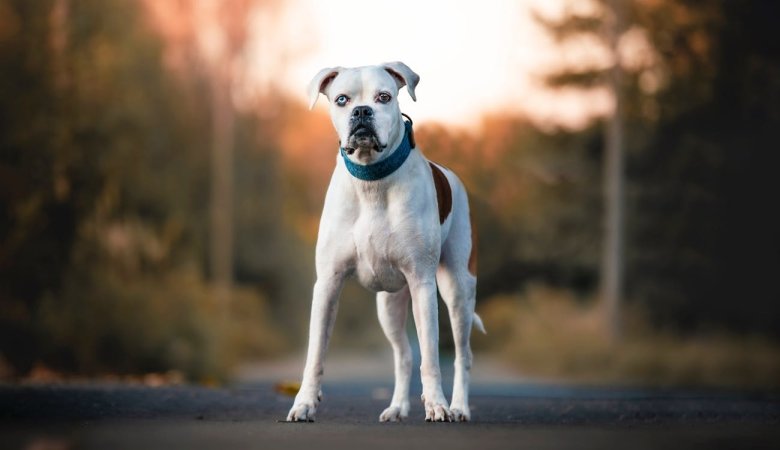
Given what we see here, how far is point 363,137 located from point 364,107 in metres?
0.20

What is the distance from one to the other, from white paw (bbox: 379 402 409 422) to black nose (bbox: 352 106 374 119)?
7.28 ft

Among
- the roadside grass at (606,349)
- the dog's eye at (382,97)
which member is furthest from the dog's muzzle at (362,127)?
A: the roadside grass at (606,349)

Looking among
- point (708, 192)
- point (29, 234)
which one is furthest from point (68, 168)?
point (708, 192)

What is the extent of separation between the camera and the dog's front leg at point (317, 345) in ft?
33.6

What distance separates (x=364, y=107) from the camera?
9977mm

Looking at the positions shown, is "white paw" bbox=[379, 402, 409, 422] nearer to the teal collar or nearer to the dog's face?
Result: the teal collar

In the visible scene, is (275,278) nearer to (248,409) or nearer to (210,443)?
(248,409)

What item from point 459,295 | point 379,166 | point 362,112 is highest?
point 362,112

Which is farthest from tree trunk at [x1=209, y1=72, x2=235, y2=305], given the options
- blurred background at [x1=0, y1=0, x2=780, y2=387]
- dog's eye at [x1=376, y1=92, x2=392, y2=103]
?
dog's eye at [x1=376, y1=92, x2=392, y2=103]

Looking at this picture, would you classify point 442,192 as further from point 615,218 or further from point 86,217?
point 615,218

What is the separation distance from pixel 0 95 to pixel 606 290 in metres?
14.7

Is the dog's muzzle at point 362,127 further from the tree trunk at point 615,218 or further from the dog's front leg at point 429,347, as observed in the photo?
the tree trunk at point 615,218

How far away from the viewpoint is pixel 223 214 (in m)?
41.1

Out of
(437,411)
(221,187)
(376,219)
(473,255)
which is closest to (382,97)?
(376,219)
